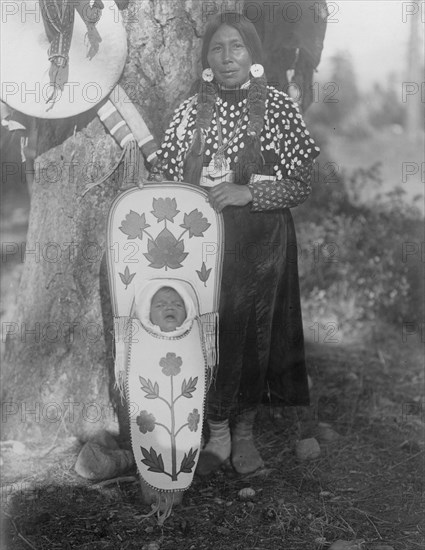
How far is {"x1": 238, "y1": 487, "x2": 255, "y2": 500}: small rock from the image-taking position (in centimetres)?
299

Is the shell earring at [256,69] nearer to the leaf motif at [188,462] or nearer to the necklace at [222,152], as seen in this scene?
the necklace at [222,152]

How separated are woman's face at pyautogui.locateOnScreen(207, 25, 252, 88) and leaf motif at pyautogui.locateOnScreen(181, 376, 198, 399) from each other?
1.23 metres

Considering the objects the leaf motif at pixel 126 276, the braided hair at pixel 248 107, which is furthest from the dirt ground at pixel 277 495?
the braided hair at pixel 248 107

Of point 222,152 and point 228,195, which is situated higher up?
point 222,152

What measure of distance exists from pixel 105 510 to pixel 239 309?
100cm

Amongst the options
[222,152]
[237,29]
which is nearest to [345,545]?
[222,152]

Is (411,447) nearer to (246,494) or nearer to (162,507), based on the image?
(246,494)

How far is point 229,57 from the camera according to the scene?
294 centimetres

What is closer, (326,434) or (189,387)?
(189,387)

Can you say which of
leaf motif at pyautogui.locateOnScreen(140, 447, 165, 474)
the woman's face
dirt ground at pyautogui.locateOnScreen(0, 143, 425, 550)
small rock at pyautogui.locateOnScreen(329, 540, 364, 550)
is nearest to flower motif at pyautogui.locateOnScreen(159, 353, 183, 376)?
leaf motif at pyautogui.locateOnScreen(140, 447, 165, 474)

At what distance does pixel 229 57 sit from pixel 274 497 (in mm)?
1845

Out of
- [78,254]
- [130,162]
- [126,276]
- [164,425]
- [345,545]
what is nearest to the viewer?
[345,545]

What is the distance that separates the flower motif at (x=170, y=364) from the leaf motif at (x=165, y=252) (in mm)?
372

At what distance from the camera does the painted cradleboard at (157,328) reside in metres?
2.79
